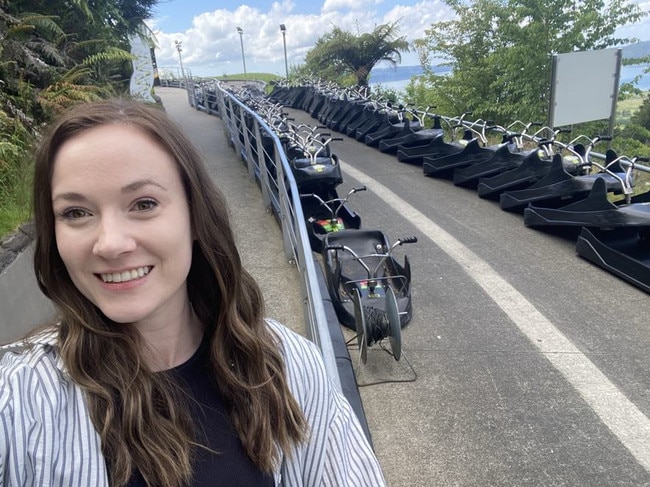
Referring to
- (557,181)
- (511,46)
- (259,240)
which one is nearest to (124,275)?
(259,240)

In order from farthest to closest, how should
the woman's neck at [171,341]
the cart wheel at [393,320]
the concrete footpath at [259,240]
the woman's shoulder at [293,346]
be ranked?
the concrete footpath at [259,240] → the cart wheel at [393,320] → the woman's shoulder at [293,346] → the woman's neck at [171,341]

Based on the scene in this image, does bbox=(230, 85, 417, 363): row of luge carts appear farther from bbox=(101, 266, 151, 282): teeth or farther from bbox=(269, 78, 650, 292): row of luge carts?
bbox=(101, 266, 151, 282): teeth

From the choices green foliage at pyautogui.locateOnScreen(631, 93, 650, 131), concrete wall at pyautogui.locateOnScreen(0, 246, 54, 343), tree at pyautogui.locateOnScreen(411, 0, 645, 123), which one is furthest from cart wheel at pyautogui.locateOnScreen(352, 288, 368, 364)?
green foliage at pyautogui.locateOnScreen(631, 93, 650, 131)

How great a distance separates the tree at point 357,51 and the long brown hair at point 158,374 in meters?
24.6

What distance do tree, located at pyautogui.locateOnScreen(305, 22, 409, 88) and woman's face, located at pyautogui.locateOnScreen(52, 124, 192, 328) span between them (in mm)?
24753

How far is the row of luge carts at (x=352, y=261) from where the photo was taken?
11.5ft

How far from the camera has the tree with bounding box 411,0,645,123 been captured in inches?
541

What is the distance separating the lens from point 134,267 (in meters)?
0.98

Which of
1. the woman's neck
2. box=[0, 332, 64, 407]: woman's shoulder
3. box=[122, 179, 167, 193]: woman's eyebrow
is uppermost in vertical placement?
box=[122, 179, 167, 193]: woman's eyebrow

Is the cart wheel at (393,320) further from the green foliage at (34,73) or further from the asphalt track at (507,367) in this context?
the green foliage at (34,73)

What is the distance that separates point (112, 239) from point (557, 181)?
6.00 metres

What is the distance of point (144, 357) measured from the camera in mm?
1064

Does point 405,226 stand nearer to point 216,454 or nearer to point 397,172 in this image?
point 397,172

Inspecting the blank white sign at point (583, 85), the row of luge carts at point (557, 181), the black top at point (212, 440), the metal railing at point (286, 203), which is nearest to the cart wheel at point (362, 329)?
the metal railing at point (286, 203)
